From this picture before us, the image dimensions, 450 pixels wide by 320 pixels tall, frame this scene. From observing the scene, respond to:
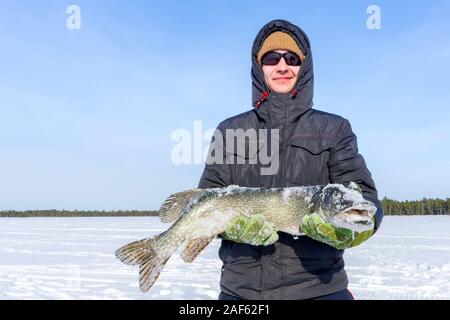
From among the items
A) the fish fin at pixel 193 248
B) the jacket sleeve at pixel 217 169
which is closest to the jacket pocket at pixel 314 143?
the jacket sleeve at pixel 217 169

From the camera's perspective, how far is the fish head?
2.69m

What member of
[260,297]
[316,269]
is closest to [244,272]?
[260,297]

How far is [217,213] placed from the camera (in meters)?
3.18

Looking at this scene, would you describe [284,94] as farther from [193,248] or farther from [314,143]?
[193,248]

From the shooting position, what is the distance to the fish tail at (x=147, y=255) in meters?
3.20

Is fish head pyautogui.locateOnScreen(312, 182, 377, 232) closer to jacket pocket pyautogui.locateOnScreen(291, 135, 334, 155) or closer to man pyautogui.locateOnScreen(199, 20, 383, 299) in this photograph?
man pyautogui.locateOnScreen(199, 20, 383, 299)

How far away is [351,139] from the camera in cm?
308

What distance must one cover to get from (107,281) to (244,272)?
7.07m

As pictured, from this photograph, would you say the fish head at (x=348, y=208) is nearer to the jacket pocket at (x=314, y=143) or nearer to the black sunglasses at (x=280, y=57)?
the jacket pocket at (x=314, y=143)

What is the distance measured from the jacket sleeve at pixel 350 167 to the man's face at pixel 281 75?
64cm

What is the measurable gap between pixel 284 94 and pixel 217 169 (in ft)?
2.48

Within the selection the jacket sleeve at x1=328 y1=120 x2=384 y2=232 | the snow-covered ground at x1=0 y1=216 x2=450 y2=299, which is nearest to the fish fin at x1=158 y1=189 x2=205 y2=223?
the jacket sleeve at x1=328 y1=120 x2=384 y2=232

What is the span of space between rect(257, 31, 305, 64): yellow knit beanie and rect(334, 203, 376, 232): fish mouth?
1.41 meters
